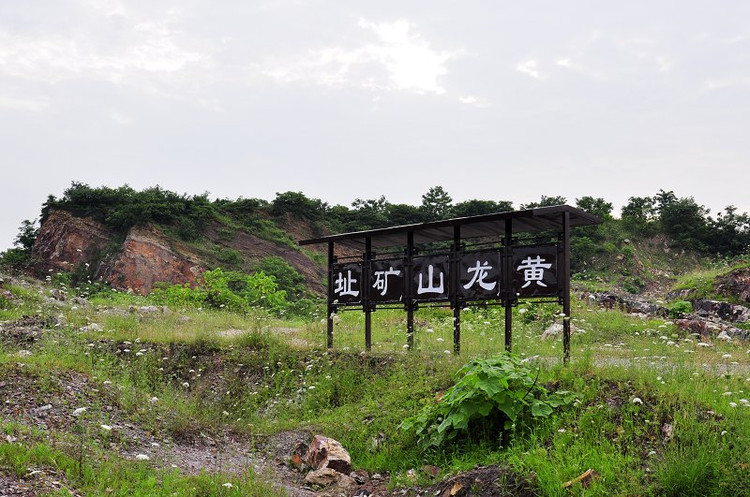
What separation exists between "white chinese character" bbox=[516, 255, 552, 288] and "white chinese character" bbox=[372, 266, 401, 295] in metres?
2.80

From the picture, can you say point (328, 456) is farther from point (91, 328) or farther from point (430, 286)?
point (91, 328)

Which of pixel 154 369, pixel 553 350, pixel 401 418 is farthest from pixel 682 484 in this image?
pixel 154 369

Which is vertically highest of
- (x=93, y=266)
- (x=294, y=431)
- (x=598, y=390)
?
(x=93, y=266)

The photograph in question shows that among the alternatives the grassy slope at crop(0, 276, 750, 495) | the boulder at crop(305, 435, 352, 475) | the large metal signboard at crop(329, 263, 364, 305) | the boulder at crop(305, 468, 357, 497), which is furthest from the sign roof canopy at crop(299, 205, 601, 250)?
the boulder at crop(305, 468, 357, 497)

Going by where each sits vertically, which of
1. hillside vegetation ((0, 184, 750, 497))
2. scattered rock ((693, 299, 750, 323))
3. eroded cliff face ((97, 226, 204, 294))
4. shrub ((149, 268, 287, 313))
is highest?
eroded cliff face ((97, 226, 204, 294))

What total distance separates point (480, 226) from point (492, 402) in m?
4.41

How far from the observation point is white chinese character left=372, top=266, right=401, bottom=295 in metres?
11.9

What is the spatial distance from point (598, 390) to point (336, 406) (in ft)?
13.4

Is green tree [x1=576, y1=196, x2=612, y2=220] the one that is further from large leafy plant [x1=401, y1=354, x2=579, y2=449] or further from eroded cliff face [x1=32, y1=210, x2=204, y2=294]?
large leafy plant [x1=401, y1=354, x2=579, y2=449]

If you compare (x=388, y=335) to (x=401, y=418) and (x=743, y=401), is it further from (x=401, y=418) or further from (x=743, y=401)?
(x=743, y=401)

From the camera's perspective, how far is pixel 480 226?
35.7 feet

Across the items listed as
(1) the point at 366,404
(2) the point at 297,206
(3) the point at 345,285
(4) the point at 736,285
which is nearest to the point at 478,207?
(2) the point at 297,206

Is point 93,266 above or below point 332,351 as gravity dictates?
above

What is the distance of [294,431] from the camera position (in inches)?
352
